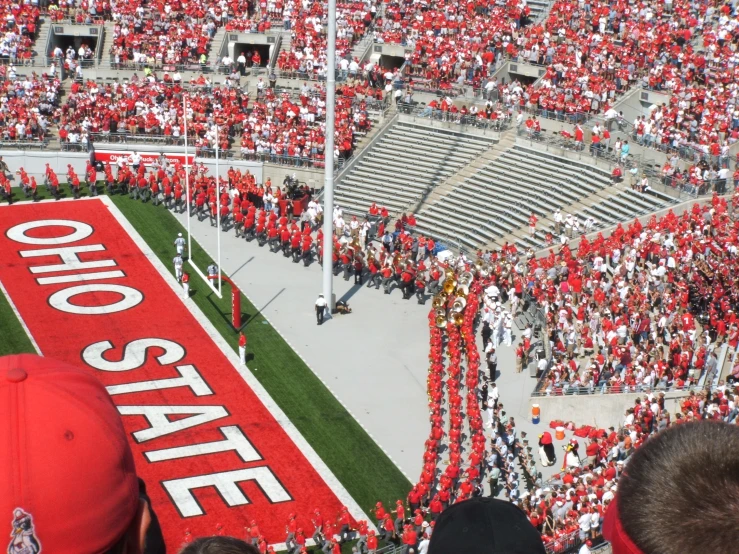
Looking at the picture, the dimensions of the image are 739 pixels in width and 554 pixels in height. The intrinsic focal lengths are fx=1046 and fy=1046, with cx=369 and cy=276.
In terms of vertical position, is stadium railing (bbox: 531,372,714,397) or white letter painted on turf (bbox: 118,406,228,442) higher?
stadium railing (bbox: 531,372,714,397)

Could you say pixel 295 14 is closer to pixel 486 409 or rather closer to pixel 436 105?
pixel 436 105

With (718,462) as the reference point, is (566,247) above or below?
below

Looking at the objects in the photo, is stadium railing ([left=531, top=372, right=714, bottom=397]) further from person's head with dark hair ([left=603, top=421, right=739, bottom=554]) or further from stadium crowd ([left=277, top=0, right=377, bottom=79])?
stadium crowd ([left=277, top=0, right=377, bottom=79])

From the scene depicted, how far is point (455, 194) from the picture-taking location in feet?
101

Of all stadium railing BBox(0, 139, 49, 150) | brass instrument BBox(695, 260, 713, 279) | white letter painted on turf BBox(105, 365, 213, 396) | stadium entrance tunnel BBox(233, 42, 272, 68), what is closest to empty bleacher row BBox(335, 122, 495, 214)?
stadium entrance tunnel BBox(233, 42, 272, 68)

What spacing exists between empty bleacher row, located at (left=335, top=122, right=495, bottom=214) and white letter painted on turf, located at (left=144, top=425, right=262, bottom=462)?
41.9 feet

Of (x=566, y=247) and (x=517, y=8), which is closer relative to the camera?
(x=566, y=247)

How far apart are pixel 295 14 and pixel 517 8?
8513mm

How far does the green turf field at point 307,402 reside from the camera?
715 inches

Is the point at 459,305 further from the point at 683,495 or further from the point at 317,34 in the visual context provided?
the point at 683,495

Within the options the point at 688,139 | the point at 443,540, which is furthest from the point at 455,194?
the point at 443,540

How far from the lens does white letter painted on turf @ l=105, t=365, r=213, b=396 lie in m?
21.0

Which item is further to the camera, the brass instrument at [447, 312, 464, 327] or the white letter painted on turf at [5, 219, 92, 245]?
the white letter painted on turf at [5, 219, 92, 245]

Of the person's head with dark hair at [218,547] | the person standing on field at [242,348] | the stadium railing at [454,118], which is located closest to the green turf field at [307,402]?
the person standing on field at [242,348]
